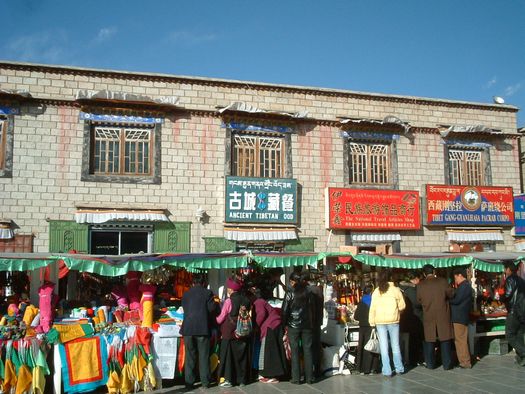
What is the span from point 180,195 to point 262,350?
23.3 ft

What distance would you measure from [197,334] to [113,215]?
6.82 metres

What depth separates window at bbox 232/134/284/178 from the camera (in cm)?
1588

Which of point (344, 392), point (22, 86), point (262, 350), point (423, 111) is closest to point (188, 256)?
point (262, 350)

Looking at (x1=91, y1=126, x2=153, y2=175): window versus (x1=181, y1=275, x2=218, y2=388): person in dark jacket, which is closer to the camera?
(x1=181, y1=275, x2=218, y2=388): person in dark jacket

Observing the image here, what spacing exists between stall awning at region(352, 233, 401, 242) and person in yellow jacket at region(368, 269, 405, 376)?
713 centimetres

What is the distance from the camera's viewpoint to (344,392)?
8047 millimetres

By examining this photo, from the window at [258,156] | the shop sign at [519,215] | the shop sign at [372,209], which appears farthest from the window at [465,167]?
the window at [258,156]

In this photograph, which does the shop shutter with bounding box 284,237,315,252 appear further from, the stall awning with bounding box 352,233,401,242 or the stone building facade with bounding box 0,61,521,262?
the stall awning with bounding box 352,233,401,242

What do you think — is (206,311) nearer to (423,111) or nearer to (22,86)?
(22,86)

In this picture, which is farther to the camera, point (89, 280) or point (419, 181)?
point (419, 181)

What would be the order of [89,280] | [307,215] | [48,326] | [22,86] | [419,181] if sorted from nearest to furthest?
[48,326]
[89,280]
[22,86]
[307,215]
[419,181]

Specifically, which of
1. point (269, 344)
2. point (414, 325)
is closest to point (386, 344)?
point (414, 325)

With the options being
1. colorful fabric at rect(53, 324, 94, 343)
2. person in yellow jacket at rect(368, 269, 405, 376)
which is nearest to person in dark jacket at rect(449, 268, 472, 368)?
person in yellow jacket at rect(368, 269, 405, 376)

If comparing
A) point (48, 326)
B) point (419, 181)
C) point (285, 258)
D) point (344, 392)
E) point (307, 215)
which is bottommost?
point (344, 392)
